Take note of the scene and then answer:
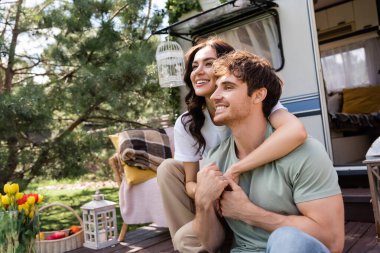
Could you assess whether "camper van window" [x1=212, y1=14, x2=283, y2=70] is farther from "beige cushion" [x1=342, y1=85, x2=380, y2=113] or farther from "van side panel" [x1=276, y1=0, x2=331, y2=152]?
"beige cushion" [x1=342, y1=85, x2=380, y2=113]

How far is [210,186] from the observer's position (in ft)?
3.99

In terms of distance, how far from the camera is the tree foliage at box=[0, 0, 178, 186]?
3.85 meters

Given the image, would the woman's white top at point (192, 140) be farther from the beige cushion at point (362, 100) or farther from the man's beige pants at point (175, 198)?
the beige cushion at point (362, 100)

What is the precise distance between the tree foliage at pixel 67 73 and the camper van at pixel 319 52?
687 millimetres

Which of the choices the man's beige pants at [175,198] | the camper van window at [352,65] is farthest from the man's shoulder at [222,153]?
the camper van window at [352,65]

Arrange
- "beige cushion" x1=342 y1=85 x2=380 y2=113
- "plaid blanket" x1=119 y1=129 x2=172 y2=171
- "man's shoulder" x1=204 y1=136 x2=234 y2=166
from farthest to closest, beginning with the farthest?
"beige cushion" x1=342 y1=85 x2=380 y2=113 → "plaid blanket" x1=119 y1=129 x2=172 y2=171 → "man's shoulder" x1=204 y1=136 x2=234 y2=166

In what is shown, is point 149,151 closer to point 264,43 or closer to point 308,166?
point 264,43

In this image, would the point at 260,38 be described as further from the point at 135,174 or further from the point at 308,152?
the point at 308,152

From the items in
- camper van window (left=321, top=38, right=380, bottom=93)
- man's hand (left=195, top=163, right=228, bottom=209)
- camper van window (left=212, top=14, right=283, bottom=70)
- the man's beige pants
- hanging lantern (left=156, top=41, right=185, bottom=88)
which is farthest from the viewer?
camper van window (left=321, top=38, right=380, bottom=93)

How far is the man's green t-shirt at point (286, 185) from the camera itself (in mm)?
1093

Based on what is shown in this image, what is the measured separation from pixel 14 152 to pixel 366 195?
3404 mm

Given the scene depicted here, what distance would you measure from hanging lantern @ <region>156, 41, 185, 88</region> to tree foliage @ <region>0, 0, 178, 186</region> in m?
0.11

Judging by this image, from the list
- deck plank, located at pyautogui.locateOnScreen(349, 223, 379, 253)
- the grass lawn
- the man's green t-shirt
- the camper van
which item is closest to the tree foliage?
the grass lawn

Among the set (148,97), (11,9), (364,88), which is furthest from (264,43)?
(11,9)
